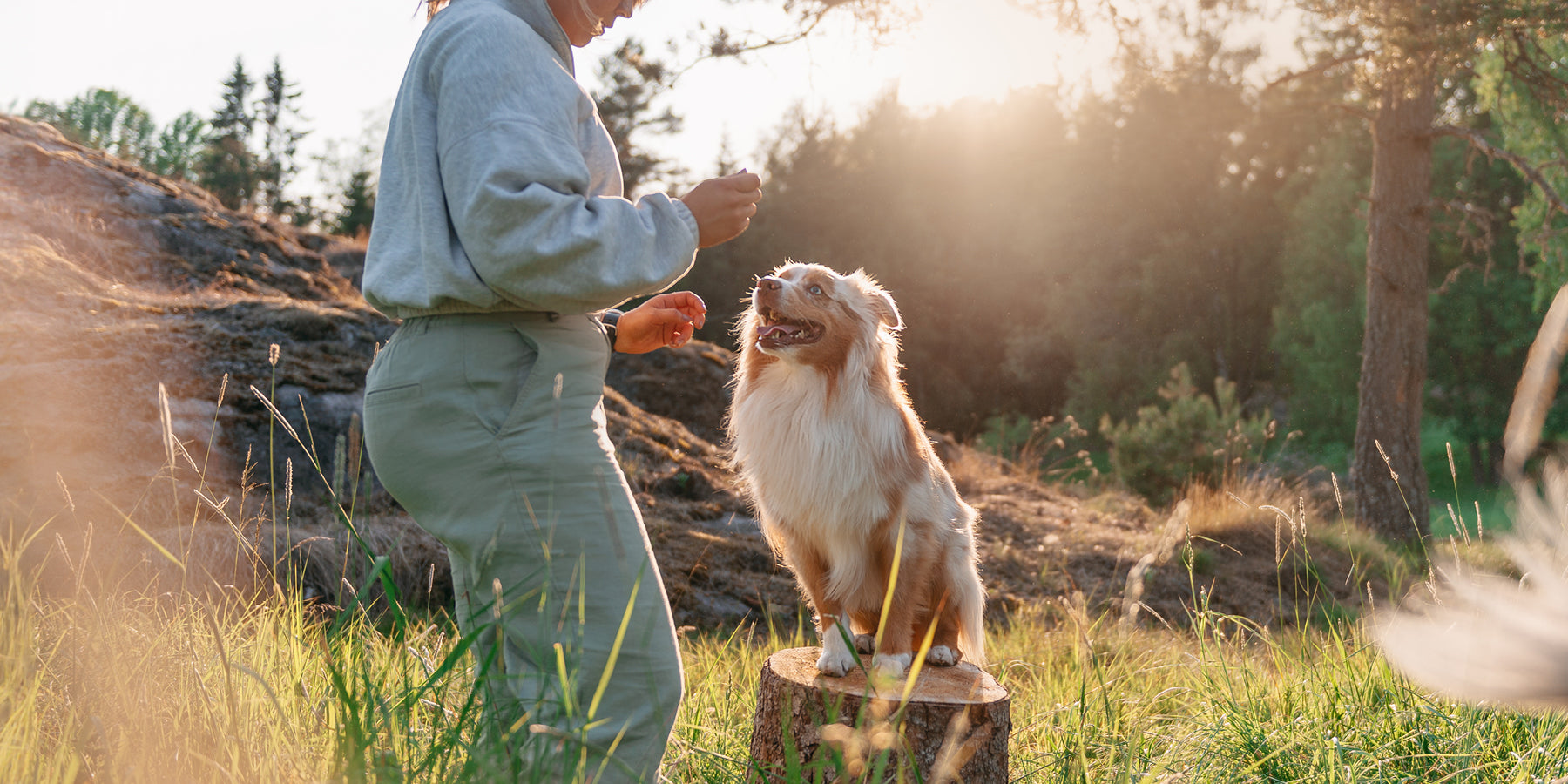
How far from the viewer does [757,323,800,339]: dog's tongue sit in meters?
3.12

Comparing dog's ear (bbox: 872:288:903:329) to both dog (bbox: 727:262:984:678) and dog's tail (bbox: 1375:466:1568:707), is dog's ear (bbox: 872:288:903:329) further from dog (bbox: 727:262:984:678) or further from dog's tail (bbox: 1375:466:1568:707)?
dog's tail (bbox: 1375:466:1568:707)

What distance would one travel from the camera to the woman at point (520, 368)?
165 cm

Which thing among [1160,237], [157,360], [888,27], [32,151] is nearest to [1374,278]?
[888,27]

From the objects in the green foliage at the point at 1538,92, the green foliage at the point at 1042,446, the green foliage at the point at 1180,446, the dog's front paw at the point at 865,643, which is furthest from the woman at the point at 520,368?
the green foliage at the point at 1180,446

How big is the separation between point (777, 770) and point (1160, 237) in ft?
87.1

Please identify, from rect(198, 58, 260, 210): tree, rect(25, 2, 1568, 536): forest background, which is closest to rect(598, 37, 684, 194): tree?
rect(25, 2, 1568, 536): forest background

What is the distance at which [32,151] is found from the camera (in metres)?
9.67

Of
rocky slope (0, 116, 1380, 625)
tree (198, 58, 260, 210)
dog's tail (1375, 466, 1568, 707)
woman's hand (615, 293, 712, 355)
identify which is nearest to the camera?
dog's tail (1375, 466, 1568, 707)

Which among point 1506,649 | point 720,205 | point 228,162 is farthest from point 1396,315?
point 228,162

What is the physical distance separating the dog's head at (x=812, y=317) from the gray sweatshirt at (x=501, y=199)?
126cm

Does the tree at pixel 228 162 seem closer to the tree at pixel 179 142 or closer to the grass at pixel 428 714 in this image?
the tree at pixel 179 142

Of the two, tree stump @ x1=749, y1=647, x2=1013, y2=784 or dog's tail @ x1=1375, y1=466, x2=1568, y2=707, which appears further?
tree stump @ x1=749, y1=647, x2=1013, y2=784

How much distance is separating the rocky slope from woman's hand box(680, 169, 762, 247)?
0.94 m

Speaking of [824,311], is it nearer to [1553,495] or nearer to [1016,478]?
[1553,495]
